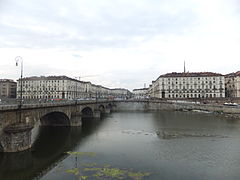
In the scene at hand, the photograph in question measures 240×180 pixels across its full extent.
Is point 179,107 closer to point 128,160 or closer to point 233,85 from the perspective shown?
point 233,85

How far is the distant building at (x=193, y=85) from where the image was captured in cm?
12075

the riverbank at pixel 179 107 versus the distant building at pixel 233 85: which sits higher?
the distant building at pixel 233 85

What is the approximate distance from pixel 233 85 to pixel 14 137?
13137 centimetres

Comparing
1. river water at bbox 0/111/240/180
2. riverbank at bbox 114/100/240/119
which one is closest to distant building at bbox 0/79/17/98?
riverbank at bbox 114/100/240/119

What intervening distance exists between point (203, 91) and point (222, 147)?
106m

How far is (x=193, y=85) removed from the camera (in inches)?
4870

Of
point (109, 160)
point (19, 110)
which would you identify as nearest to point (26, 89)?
point (19, 110)

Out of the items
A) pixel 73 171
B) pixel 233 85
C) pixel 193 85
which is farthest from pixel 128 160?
pixel 233 85

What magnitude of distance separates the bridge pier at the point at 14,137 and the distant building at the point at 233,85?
123m

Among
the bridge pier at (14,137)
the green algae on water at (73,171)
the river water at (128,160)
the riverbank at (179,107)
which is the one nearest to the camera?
the river water at (128,160)

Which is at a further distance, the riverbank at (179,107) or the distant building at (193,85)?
the distant building at (193,85)

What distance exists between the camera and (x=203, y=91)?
12269 centimetres

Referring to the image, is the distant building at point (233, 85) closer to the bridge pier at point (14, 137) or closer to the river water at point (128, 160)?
the river water at point (128, 160)

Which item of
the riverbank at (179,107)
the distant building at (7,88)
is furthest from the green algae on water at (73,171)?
the distant building at (7,88)
